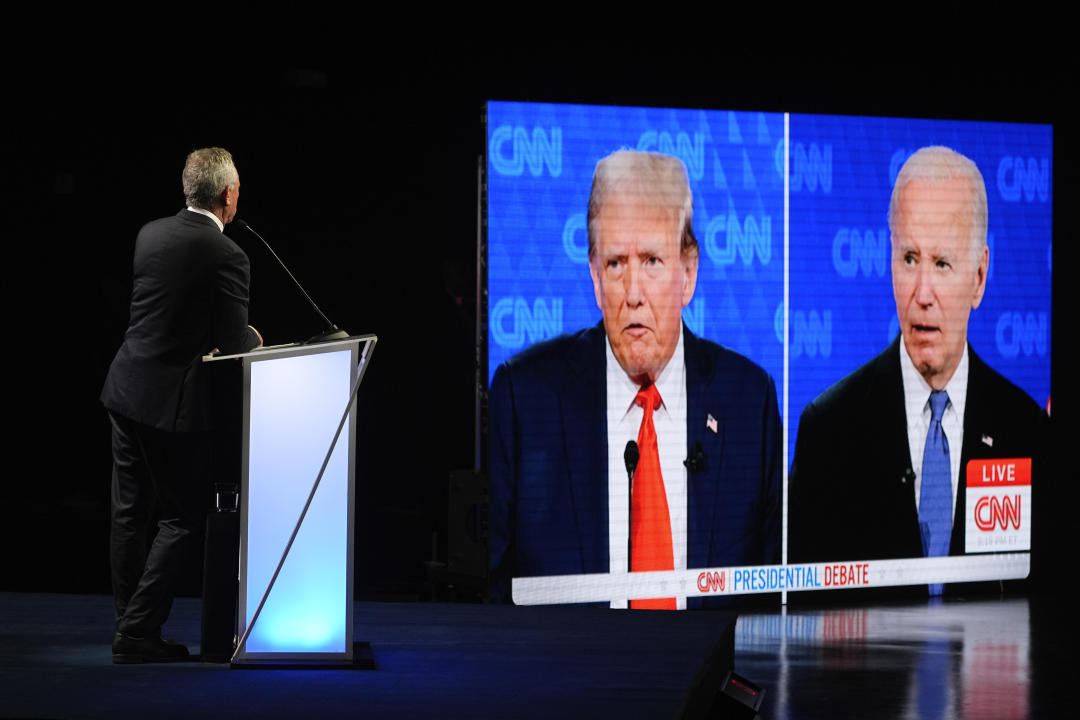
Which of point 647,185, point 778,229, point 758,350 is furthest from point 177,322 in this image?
point 778,229

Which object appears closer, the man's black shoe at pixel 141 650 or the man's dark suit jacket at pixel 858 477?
the man's black shoe at pixel 141 650

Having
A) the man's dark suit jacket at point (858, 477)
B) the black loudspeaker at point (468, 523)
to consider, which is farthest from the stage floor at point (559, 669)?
the black loudspeaker at point (468, 523)

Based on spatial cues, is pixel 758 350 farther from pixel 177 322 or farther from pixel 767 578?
pixel 177 322

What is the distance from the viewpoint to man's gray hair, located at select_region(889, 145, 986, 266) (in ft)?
18.3

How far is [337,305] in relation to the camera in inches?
317

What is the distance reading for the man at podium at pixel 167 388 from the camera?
292 centimetres

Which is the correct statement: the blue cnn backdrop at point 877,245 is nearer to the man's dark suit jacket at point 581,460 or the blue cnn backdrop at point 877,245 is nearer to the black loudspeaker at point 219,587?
the man's dark suit jacket at point 581,460

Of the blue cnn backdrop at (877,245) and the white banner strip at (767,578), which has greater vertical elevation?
the blue cnn backdrop at (877,245)

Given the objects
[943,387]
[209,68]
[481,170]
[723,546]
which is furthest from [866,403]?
[209,68]

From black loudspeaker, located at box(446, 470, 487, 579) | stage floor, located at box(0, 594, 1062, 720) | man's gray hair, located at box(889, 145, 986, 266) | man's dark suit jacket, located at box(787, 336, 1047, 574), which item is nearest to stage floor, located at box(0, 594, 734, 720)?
stage floor, located at box(0, 594, 1062, 720)

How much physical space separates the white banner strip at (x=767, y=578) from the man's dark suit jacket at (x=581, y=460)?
0.05 m

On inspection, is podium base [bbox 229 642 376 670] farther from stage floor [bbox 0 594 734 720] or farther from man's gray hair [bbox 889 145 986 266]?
man's gray hair [bbox 889 145 986 266]

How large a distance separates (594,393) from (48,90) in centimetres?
414

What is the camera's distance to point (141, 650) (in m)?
2.96
